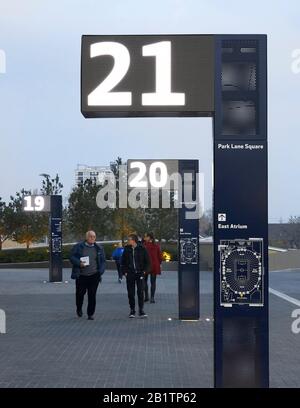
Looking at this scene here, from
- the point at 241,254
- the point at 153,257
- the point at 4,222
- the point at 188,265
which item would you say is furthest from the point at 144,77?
the point at 4,222

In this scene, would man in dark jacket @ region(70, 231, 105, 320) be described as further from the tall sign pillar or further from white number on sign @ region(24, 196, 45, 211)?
white number on sign @ region(24, 196, 45, 211)

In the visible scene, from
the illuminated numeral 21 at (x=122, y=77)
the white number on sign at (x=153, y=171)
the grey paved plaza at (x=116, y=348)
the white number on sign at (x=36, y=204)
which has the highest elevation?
the illuminated numeral 21 at (x=122, y=77)

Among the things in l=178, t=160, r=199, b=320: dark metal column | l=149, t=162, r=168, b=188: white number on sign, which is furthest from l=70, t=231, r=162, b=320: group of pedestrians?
l=149, t=162, r=168, b=188: white number on sign

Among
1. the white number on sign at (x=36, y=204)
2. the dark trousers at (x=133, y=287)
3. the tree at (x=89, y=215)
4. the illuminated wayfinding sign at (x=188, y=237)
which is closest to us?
the illuminated wayfinding sign at (x=188, y=237)

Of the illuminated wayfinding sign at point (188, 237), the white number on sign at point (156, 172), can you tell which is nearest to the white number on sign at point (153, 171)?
the white number on sign at point (156, 172)

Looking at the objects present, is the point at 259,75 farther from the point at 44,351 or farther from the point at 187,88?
the point at 44,351

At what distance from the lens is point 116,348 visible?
11.7 metres

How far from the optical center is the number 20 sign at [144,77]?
24.0ft

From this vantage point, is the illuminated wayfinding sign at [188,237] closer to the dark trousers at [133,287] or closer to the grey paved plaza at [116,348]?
the grey paved plaza at [116,348]

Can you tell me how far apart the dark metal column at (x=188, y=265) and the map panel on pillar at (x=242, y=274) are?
26.3ft

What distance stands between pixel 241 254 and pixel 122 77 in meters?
2.00

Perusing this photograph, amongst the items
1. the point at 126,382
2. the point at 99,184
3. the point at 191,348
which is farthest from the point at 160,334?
the point at 99,184

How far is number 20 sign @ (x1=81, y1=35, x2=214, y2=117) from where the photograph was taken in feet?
24.0

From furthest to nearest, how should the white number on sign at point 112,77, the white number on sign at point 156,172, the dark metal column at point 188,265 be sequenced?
the white number on sign at point 156,172, the dark metal column at point 188,265, the white number on sign at point 112,77
